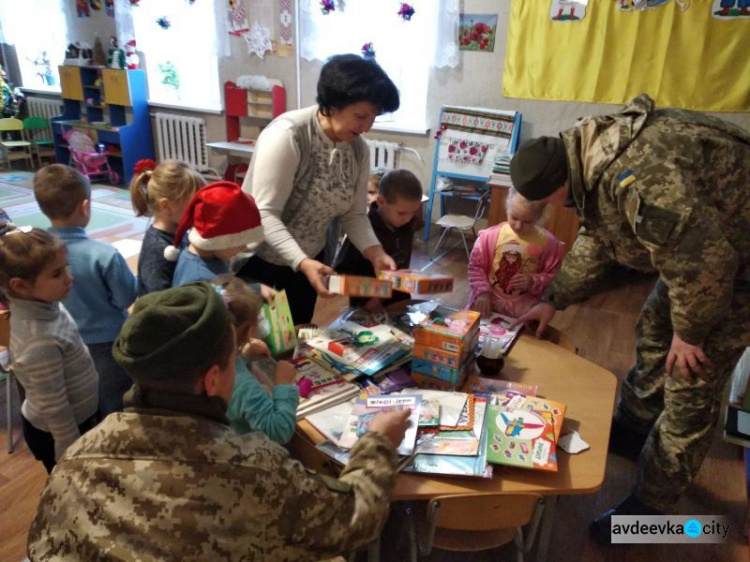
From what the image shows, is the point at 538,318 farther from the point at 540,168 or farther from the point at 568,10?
the point at 568,10

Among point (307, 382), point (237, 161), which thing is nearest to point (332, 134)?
point (307, 382)

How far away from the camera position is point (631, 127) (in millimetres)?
1404

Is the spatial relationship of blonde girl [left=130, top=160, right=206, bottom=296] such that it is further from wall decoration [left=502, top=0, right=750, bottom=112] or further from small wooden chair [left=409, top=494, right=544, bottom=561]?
wall decoration [left=502, top=0, right=750, bottom=112]

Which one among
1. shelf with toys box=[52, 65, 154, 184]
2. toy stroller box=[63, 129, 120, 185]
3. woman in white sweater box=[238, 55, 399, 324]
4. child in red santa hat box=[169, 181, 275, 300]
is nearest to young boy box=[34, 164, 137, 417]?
child in red santa hat box=[169, 181, 275, 300]

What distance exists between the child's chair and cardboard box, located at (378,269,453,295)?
6.81 m

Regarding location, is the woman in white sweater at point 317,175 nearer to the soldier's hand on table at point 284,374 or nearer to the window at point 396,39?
the soldier's hand on table at point 284,374

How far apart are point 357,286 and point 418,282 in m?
0.17

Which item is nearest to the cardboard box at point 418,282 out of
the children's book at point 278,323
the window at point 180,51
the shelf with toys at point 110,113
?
the children's book at point 278,323

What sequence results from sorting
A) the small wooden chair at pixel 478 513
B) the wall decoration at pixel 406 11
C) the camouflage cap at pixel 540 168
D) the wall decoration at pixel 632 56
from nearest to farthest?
the small wooden chair at pixel 478 513 < the camouflage cap at pixel 540 168 < the wall decoration at pixel 632 56 < the wall decoration at pixel 406 11

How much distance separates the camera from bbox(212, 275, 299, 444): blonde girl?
116 centimetres

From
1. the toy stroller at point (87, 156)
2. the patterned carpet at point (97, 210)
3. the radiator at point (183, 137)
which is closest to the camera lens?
the patterned carpet at point (97, 210)

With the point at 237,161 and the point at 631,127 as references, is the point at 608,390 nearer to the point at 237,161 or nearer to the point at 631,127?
the point at 631,127

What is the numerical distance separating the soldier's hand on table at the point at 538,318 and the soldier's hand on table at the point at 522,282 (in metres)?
0.27

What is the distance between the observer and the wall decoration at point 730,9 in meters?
3.46
